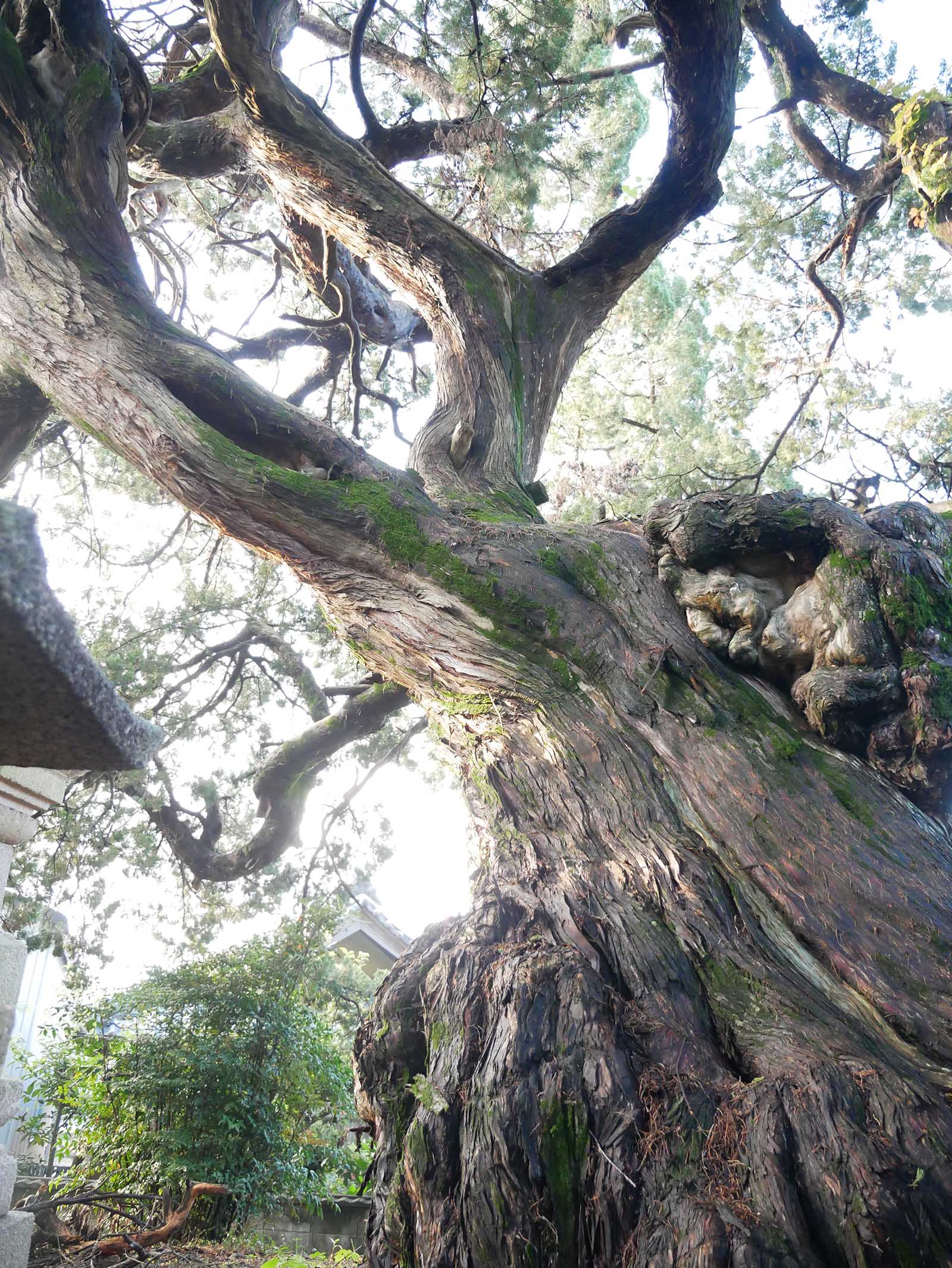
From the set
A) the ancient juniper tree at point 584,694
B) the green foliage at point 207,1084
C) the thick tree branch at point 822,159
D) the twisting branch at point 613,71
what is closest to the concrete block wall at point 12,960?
the ancient juniper tree at point 584,694

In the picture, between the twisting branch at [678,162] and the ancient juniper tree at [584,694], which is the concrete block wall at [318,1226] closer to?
the ancient juniper tree at [584,694]

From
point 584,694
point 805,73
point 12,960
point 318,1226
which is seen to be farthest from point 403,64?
point 318,1226

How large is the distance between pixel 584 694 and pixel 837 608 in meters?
1.03

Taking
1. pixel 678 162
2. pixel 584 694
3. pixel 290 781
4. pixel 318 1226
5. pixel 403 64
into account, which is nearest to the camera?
pixel 584 694

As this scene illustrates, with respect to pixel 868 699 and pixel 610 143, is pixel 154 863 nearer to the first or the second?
pixel 868 699

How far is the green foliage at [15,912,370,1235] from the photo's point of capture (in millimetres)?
5242

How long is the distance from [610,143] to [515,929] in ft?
28.1

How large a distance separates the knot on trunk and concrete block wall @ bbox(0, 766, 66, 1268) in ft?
8.71

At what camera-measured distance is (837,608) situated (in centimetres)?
314

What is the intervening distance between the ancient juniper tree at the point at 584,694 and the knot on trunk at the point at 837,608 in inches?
0.6

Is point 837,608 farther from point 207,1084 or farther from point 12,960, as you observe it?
point 207,1084

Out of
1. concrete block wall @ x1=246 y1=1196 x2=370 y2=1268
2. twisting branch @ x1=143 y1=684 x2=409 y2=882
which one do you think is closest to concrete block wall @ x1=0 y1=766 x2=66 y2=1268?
concrete block wall @ x1=246 y1=1196 x2=370 y2=1268

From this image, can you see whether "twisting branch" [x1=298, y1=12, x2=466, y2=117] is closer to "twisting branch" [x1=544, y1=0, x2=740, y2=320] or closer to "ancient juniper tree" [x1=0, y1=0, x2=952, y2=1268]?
"ancient juniper tree" [x1=0, y1=0, x2=952, y2=1268]

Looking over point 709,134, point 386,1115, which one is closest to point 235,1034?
point 386,1115
